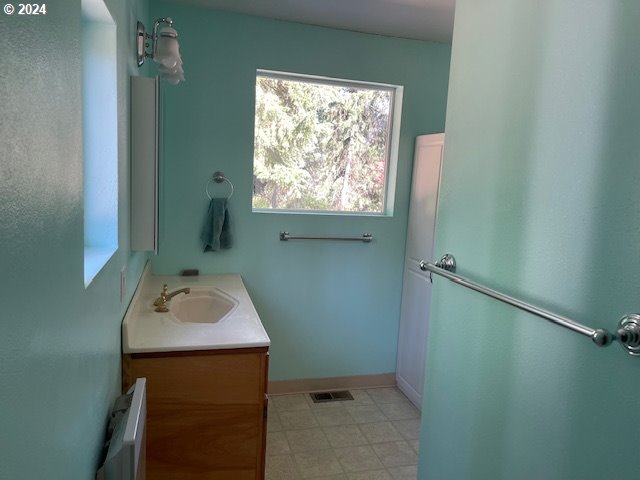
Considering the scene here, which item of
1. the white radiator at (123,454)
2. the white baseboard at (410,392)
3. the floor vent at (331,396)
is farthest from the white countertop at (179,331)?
the white baseboard at (410,392)

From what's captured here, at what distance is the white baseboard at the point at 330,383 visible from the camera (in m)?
3.17

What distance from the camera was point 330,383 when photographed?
3279mm

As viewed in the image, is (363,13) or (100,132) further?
(363,13)

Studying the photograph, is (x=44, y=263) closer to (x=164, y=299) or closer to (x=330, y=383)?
(x=164, y=299)

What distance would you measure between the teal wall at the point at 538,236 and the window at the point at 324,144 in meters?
1.53

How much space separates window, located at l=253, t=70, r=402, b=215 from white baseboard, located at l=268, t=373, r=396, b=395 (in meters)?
1.16

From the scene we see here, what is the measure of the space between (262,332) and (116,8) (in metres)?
1.27

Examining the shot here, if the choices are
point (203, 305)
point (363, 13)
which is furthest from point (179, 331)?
point (363, 13)

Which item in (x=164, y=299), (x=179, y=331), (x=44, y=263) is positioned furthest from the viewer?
(x=164, y=299)

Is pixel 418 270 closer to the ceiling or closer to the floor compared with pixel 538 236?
closer to the floor

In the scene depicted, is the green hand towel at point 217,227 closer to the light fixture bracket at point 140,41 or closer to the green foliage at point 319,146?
the green foliage at point 319,146

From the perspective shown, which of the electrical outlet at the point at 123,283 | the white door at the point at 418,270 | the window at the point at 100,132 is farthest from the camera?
the white door at the point at 418,270

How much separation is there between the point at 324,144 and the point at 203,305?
4.36ft

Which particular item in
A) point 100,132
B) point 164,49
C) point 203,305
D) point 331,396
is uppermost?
point 164,49
